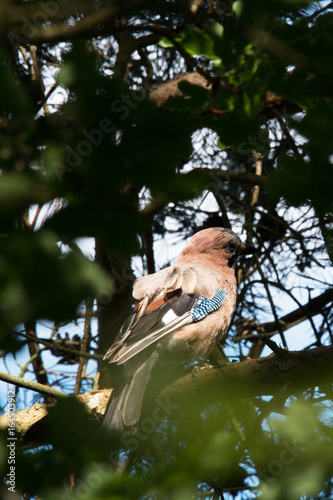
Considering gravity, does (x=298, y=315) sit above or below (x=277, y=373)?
above

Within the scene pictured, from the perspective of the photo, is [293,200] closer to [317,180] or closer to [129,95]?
[317,180]

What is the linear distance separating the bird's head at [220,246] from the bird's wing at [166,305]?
362mm

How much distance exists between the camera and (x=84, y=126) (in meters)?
1.15

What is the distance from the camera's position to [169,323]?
148 inches

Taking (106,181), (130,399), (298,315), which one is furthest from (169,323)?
(106,181)

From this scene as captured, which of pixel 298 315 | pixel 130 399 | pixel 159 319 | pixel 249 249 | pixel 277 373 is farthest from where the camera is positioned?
pixel 298 315

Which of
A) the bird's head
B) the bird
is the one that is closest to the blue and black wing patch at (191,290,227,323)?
the bird

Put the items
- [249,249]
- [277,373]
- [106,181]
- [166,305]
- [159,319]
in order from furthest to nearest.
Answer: [249,249]
[166,305]
[159,319]
[277,373]
[106,181]

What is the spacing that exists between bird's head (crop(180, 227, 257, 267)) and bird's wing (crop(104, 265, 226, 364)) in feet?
1.19

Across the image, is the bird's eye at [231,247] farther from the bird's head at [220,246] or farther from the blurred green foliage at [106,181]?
the blurred green foliage at [106,181]

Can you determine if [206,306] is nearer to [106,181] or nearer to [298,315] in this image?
[298,315]

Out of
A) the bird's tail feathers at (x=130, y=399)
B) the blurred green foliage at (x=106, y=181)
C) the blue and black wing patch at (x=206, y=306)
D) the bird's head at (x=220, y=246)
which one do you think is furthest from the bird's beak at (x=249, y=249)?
the blurred green foliage at (x=106, y=181)

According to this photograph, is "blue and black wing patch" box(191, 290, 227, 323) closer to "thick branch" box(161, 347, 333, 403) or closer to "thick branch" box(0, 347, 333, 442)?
"thick branch" box(0, 347, 333, 442)

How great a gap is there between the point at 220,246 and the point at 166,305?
3.74 ft
